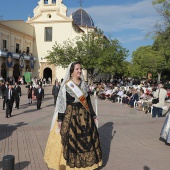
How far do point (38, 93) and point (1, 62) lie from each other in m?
21.8

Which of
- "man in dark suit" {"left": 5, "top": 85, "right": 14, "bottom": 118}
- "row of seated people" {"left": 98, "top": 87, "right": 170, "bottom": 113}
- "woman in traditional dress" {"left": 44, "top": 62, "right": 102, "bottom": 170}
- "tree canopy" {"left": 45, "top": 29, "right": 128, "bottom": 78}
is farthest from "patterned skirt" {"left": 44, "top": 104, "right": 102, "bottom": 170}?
"tree canopy" {"left": 45, "top": 29, "right": 128, "bottom": 78}

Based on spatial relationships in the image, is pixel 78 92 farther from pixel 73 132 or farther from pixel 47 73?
pixel 47 73

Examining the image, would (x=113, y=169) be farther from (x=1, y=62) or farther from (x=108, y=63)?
(x=1, y=62)

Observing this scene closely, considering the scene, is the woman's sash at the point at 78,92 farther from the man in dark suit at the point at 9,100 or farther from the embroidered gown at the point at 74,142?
the man in dark suit at the point at 9,100

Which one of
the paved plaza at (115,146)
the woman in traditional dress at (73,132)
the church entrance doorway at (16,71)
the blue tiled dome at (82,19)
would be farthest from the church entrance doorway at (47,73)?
the woman in traditional dress at (73,132)

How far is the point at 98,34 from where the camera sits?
30031 millimetres

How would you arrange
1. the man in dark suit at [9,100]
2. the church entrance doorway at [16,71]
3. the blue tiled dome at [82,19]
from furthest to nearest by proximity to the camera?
the blue tiled dome at [82,19] → the church entrance doorway at [16,71] → the man in dark suit at [9,100]

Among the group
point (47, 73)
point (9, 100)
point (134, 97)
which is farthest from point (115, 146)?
point (47, 73)

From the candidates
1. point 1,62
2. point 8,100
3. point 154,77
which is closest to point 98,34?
point 1,62

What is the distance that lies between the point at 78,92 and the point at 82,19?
5492 centimetres

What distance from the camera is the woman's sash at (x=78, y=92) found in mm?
4824

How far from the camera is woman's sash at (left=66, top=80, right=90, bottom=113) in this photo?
482 cm

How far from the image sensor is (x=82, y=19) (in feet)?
190

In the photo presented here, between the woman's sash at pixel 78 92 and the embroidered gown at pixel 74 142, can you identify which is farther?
the woman's sash at pixel 78 92
